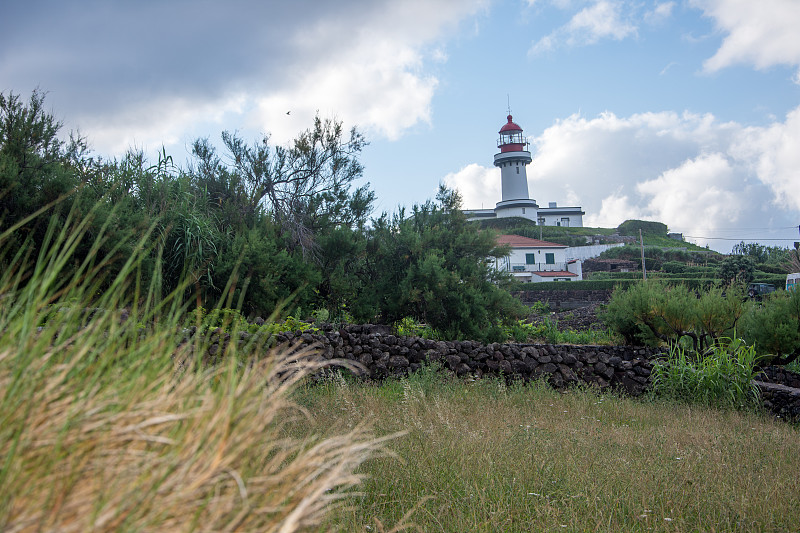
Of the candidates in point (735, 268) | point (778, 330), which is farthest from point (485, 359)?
point (735, 268)

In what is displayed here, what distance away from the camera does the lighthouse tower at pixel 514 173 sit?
62250mm

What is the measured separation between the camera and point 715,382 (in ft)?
25.4

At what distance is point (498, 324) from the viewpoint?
12.4m

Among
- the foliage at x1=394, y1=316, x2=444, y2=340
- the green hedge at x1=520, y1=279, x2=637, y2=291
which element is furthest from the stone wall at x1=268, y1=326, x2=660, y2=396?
the green hedge at x1=520, y1=279, x2=637, y2=291

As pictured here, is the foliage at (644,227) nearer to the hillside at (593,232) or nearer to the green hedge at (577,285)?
the hillside at (593,232)

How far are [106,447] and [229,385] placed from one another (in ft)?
1.00

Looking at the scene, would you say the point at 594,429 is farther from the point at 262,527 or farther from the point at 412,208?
the point at 412,208

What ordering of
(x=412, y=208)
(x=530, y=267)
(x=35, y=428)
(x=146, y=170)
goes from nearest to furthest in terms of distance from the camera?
(x=35, y=428) < (x=146, y=170) < (x=412, y=208) < (x=530, y=267)

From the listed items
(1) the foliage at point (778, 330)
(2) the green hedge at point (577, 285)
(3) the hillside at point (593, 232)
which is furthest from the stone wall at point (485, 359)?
(3) the hillside at point (593, 232)

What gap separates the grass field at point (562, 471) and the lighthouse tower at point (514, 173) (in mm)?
57120

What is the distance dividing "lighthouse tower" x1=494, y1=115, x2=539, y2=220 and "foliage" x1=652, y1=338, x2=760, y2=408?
54.6 meters

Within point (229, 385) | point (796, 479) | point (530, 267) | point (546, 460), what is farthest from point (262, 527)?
point (530, 267)

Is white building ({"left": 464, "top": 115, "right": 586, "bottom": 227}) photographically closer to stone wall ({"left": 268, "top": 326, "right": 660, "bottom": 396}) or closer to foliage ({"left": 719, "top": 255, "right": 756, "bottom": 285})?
foliage ({"left": 719, "top": 255, "right": 756, "bottom": 285})

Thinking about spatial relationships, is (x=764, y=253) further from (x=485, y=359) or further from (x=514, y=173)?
(x=485, y=359)
